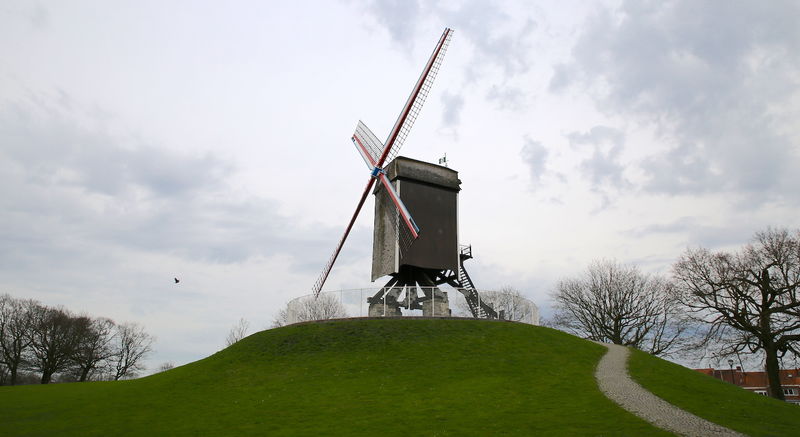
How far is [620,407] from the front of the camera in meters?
18.0

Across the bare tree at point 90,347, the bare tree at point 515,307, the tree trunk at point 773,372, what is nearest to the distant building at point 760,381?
the tree trunk at point 773,372

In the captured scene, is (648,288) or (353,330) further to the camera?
(648,288)

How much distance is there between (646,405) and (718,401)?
161 inches

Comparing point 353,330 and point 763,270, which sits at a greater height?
point 763,270

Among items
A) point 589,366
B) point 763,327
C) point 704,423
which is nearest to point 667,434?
point 704,423

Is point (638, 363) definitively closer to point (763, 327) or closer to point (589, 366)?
point (589, 366)

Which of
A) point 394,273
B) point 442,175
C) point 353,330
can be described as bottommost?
point 353,330

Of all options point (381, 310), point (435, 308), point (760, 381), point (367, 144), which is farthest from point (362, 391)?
point (760, 381)

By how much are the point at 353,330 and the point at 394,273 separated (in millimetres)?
5097

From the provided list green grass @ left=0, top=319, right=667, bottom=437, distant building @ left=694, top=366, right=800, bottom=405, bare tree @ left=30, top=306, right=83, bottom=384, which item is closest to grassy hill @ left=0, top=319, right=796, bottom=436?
green grass @ left=0, top=319, right=667, bottom=437

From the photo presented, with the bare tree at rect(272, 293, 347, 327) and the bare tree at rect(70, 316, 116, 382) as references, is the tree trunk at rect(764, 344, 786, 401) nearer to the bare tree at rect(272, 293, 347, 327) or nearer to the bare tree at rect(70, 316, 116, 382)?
the bare tree at rect(272, 293, 347, 327)

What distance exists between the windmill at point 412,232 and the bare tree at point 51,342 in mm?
38399

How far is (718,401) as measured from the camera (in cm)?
2028

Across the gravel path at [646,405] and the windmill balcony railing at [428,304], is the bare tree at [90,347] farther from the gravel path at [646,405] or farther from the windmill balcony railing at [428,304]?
the gravel path at [646,405]
